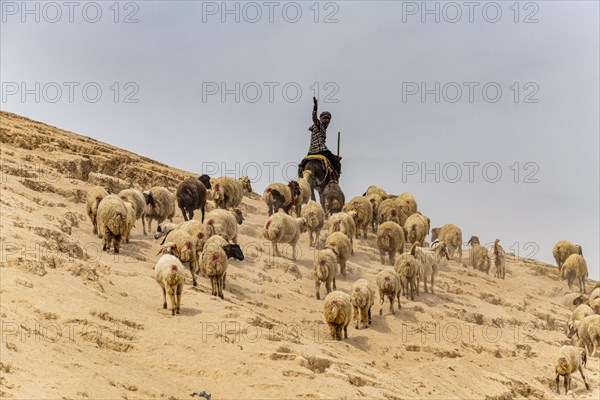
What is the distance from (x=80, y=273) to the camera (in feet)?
58.1

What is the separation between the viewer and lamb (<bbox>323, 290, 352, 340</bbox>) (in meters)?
19.4

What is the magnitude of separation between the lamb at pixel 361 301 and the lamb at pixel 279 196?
9672 mm

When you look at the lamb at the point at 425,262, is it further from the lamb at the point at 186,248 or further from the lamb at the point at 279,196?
the lamb at the point at 186,248

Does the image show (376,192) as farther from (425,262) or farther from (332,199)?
(425,262)

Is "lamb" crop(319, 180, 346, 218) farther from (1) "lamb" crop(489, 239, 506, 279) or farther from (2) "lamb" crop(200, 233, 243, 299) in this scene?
(2) "lamb" crop(200, 233, 243, 299)

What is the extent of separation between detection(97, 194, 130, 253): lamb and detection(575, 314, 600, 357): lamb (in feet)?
46.3

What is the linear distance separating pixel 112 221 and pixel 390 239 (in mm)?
10401

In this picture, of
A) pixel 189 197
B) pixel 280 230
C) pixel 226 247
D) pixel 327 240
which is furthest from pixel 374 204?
pixel 226 247

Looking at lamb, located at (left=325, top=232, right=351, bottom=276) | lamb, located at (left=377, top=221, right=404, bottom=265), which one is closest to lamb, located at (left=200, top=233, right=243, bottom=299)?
lamb, located at (left=325, top=232, right=351, bottom=276)

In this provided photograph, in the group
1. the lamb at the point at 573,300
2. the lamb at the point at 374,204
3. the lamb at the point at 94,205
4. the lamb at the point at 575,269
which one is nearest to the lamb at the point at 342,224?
the lamb at the point at 374,204

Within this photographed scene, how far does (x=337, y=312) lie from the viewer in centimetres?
1941

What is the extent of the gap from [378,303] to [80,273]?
9322mm

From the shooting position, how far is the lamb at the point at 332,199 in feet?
108

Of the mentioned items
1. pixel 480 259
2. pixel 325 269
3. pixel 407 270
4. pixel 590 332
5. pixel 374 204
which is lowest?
pixel 590 332
